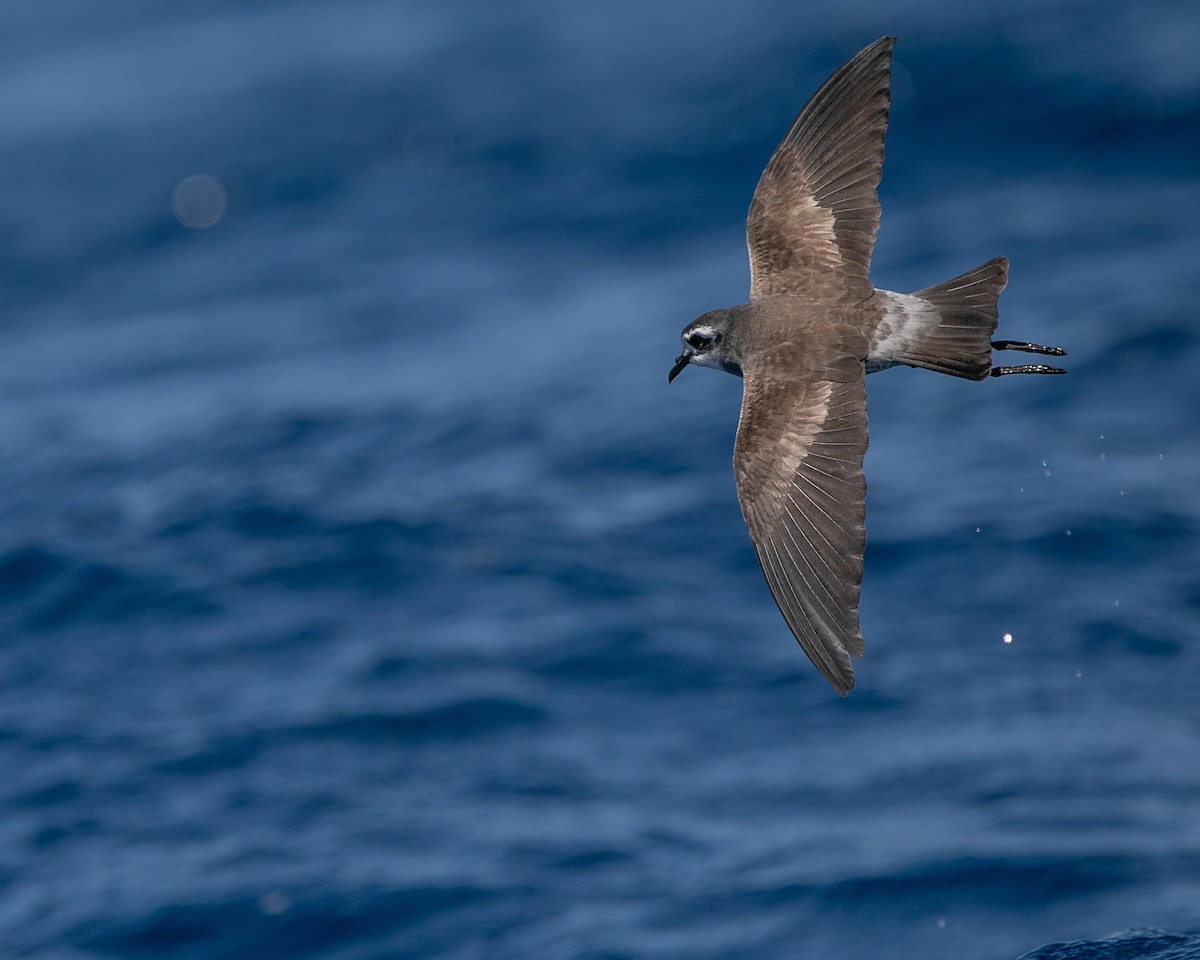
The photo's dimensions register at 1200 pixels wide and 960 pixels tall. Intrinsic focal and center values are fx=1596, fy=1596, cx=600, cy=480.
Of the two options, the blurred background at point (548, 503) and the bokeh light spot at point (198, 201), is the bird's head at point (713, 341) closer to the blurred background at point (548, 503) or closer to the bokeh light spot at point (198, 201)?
the blurred background at point (548, 503)

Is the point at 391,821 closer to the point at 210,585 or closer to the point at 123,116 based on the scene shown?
the point at 210,585

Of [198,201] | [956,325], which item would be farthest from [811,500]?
[198,201]

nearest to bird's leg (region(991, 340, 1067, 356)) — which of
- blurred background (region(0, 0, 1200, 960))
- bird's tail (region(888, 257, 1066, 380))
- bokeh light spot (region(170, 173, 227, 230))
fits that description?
bird's tail (region(888, 257, 1066, 380))

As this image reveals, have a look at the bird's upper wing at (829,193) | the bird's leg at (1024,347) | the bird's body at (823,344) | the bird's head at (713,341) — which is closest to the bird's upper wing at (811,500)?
the bird's body at (823,344)

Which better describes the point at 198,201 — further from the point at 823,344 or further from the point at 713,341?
the point at 823,344

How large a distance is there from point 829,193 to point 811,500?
178 centimetres

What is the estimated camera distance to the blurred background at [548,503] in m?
11.0

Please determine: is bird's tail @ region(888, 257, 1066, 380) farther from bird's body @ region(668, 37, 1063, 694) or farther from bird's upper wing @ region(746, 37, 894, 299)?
bird's upper wing @ region(746, 37, 894, 299)

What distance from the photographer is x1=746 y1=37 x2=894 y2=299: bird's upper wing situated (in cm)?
725

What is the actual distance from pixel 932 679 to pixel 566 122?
9.60 m

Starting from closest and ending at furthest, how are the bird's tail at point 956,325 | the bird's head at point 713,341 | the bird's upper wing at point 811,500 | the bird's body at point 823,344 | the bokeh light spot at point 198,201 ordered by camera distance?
the bird's upper wing at point 811,500
the bird's body at point 823,344
the bird's tail at point 956,325
the bird's head at point 713,341
the bokeh light spot at point 198,201

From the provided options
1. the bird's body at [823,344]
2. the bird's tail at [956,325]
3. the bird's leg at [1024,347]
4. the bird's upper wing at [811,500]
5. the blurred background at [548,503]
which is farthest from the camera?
the blurred background at [548,503]

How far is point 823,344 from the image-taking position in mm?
6922

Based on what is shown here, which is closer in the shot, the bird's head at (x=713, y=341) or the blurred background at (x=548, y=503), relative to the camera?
the bird's head at (x=713, y=341)
